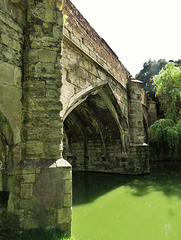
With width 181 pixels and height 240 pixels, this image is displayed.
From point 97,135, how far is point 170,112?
4406mm

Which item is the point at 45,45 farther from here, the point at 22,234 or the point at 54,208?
the point at 22,234

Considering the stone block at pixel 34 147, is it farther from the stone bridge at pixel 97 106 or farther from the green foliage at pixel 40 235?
the stone bridge at pixel 97 106

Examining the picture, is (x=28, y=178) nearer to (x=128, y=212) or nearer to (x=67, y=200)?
(x=67, y=200)

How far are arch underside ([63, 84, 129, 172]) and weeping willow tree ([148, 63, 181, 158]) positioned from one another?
1993mm

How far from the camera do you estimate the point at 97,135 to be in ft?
27.8

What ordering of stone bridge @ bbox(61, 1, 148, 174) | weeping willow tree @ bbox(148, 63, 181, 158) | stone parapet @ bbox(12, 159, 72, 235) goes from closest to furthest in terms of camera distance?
stone parapet @ bbox(12, 159, 72, 235)
stone bridge @ bbox(61, 1, 148, 174)
weeping willow tree @ bbox(148, 63, 181, 158)

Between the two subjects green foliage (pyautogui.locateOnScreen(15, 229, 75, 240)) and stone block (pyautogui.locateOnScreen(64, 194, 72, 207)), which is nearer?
green foliage (pyautogui.locateOnScreen(15, 229, 75, 240))

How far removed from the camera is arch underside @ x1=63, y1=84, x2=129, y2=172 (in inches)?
281

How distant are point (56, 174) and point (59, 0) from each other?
279 centimetres

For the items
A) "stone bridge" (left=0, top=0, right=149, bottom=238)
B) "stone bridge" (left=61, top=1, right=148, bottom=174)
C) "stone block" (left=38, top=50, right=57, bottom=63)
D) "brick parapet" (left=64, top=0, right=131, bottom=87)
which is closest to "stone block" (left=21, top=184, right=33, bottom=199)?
"stone bridge" (left=0, top=0, right=149, bottom=238)

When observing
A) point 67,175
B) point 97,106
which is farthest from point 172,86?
point 67,175

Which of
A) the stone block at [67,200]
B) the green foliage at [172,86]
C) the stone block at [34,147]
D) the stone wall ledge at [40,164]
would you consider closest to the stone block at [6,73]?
the stone block at [34,147]

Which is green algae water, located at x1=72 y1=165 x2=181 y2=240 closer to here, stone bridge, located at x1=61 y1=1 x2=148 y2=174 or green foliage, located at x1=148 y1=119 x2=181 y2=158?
stone bridge, located at x1=61 y1=1 x2=148 y2=174

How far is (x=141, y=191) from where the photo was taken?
5.23 m
